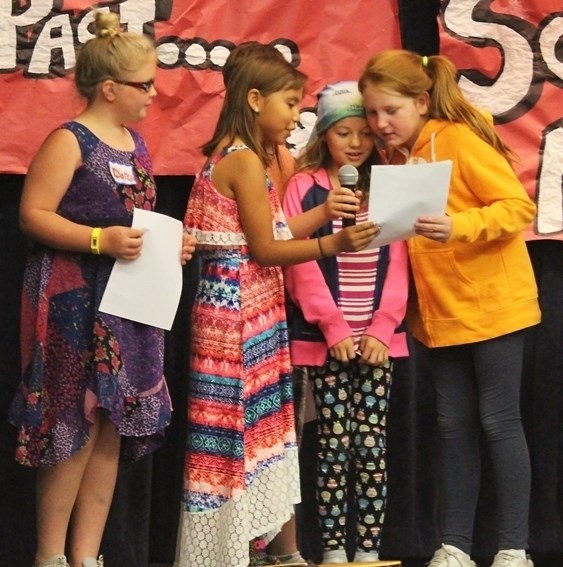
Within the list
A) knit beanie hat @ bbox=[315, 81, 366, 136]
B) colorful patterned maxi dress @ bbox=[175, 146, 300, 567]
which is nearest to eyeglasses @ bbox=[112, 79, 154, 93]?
colorful patterned maxi dress @ bbox=[175, 146, 300, 567]

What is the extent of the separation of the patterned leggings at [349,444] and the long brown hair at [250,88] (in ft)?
1.76

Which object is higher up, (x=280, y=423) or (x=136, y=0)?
(x=136, y=0)

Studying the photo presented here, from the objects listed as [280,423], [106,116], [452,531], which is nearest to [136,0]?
[106,116]

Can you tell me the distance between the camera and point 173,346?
10.3ft

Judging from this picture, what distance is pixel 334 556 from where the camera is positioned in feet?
8.69

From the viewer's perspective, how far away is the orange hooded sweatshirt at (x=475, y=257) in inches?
102

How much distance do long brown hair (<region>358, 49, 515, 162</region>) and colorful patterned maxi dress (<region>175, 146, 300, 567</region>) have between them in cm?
37

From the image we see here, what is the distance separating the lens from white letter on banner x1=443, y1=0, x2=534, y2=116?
3.02m

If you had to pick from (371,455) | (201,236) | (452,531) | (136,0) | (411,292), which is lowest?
(452,531)

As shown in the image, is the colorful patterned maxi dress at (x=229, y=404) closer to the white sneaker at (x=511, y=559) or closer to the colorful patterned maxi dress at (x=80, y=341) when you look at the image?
the colorful patterned maxi dress at (x=80, y=341)

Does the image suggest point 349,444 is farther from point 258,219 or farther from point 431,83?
point 431,83

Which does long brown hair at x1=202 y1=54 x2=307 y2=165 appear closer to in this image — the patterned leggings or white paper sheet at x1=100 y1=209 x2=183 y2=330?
white paper sheet at x1=100 y1=209 x2=183 y2=330

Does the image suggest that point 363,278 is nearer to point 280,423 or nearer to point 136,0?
point 280,423

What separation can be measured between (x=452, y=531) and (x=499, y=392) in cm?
35
